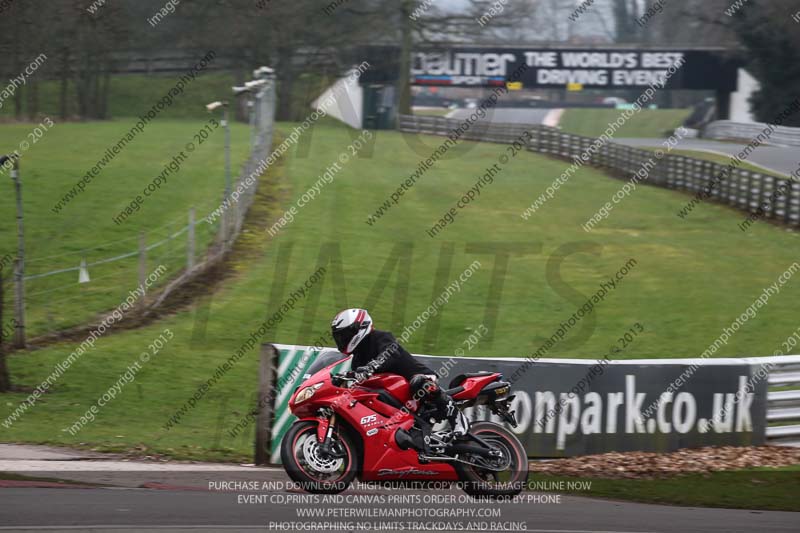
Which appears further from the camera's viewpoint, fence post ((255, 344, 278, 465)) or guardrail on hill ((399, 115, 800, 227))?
guardrail on hill ((399, 115, 800, 227))

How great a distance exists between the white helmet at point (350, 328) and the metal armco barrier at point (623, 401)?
183cm

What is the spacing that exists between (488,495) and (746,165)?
29855mm

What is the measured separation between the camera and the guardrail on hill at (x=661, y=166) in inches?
1120

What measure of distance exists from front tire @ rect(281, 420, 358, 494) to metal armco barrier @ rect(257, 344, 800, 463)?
78.6 inches

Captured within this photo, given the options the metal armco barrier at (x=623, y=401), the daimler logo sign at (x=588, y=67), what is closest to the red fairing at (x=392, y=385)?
the metal armco barrier at (x=623, y=401)

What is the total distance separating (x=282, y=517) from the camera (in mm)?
7625

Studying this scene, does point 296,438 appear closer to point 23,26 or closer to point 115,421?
point 115,421

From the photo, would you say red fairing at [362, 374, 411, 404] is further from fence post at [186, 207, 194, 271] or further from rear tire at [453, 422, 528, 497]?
fence post at [186, 207, 194, 271]

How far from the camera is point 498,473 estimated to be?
8289mm

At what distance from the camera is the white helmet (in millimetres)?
8180

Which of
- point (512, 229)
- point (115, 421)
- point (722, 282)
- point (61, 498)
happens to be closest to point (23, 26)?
point (512, 229)

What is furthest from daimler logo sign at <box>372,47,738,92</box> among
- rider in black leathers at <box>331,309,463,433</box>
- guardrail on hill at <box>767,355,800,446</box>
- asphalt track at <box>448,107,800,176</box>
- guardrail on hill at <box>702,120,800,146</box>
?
rider in black leathers at <box>331,309,463,433</box>

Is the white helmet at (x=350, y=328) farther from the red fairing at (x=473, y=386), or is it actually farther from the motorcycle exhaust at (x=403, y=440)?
the red fairing at (x=473, y=386)

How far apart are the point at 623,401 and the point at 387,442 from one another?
332cm
